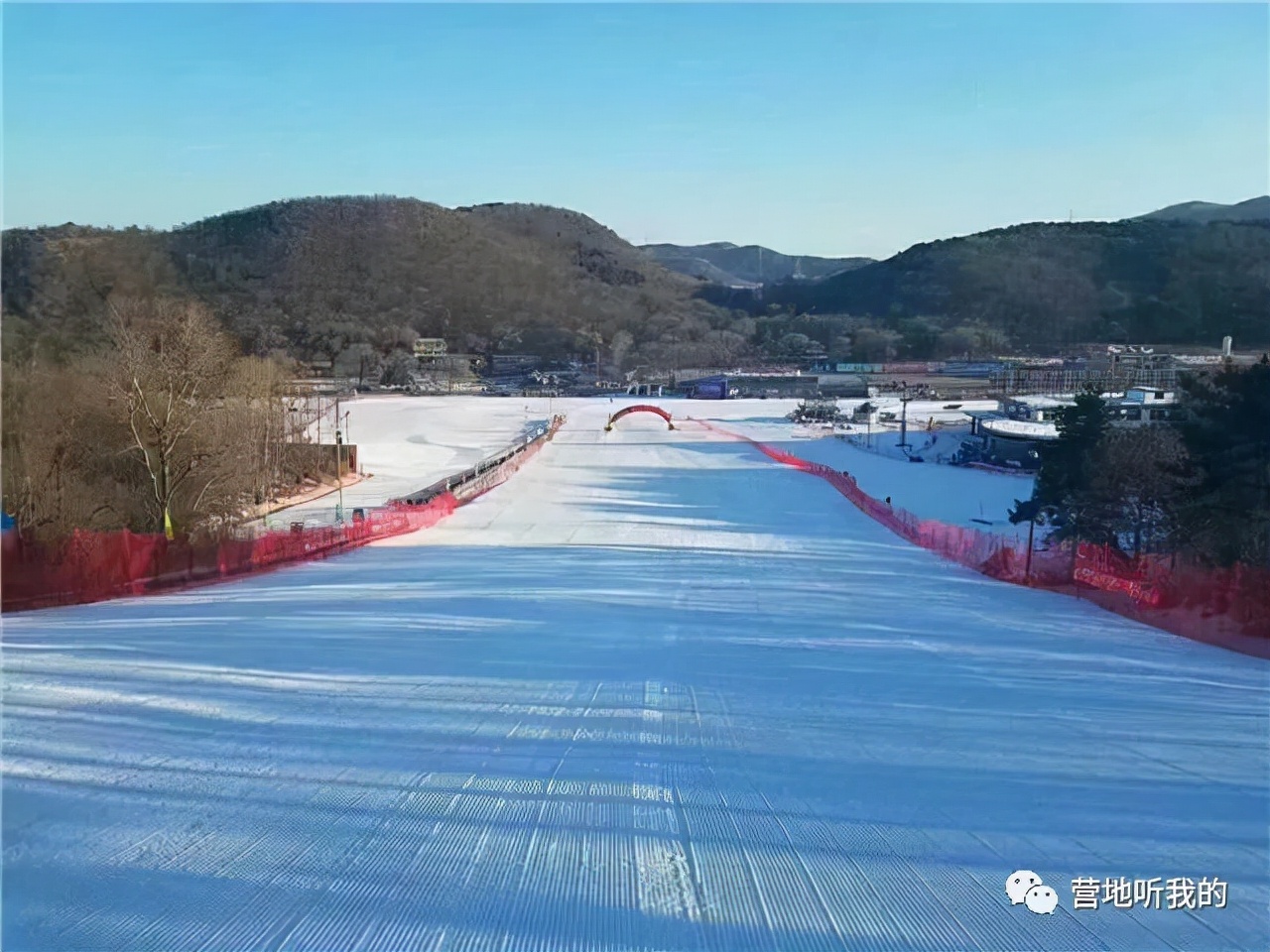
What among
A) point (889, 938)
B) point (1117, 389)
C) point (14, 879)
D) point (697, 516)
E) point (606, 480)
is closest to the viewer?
point (889, 938)

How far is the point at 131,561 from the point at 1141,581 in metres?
13.1

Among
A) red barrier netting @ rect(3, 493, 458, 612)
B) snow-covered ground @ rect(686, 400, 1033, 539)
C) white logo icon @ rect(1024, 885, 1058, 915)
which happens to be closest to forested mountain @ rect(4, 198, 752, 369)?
snow-covered ground @ rect(686, 400, 1033, 539)

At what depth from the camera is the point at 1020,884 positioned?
4.40m

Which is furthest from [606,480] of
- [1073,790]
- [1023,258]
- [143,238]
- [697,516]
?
[1023,258]

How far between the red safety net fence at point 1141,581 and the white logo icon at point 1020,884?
6977 mm

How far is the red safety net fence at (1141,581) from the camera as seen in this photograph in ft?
35.9

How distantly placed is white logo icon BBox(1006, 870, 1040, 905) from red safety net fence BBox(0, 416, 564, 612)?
1141cm

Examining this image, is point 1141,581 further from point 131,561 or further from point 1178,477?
point 131,561

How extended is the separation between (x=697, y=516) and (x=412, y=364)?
2651 inches

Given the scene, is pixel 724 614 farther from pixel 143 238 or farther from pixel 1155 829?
pixel 143 238

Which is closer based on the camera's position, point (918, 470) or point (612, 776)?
point (612, 776)

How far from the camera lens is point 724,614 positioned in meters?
11.3

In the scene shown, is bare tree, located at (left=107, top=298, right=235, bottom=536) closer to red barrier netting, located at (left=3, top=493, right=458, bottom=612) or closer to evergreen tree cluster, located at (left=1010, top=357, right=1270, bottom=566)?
red barrier netting, located at (left=3, top=493, right=458, bottom=612)

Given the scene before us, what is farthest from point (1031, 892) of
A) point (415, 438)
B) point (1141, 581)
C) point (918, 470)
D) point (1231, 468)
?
point (415, 438)
